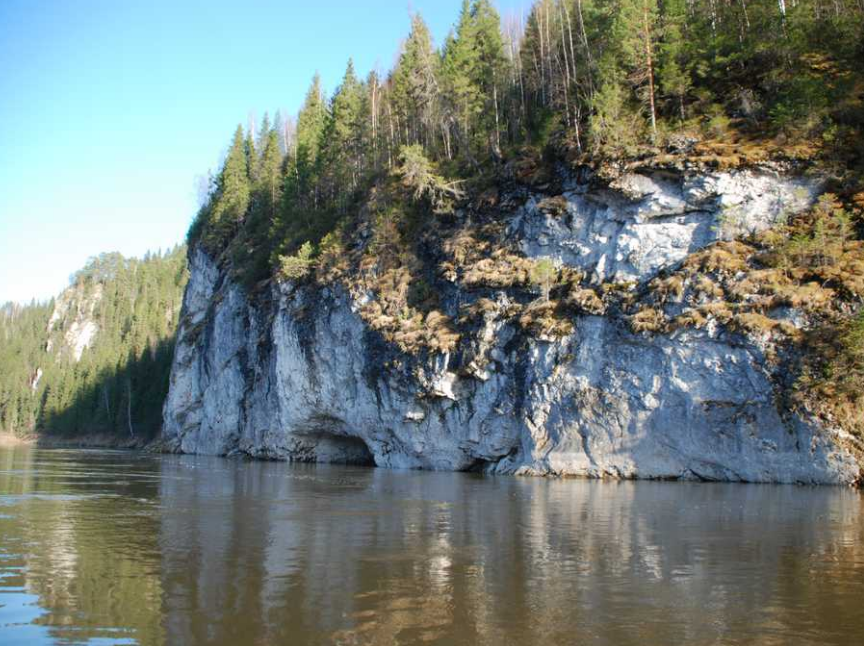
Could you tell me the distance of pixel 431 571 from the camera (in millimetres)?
11133

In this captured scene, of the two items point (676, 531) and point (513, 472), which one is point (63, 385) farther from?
point (676, 531)

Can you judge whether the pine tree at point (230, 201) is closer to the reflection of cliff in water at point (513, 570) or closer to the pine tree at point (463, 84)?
the pine tree at point (463, 84)

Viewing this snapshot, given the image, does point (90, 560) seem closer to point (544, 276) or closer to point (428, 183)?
point (544, 276)

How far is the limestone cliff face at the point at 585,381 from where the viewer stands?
93.5 ft

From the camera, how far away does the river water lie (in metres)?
7.91

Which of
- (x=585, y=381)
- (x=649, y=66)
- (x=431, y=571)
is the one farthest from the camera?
(x=649, y=66)

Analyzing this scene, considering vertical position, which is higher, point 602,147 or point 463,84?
point 463,84

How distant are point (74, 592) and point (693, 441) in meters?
25.4

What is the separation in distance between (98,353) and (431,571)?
123m

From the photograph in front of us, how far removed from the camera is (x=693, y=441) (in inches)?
1156

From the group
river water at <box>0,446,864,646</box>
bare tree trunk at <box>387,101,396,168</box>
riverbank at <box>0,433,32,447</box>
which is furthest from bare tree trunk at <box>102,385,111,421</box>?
river water at <box>0,446,864,646</box>

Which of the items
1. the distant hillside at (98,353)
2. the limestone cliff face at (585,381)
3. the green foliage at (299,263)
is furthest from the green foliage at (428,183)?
the distant hillside at (98,353)

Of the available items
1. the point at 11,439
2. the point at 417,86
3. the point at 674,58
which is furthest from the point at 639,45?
the point at 11,439

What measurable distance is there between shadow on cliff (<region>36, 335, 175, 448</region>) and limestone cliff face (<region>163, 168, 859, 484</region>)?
156 ft
